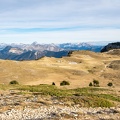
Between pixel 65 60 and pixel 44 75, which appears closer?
pixel 44 75

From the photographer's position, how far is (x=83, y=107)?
1097 inches

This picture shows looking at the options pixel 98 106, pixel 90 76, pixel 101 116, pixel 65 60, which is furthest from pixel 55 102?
pixel 65 60

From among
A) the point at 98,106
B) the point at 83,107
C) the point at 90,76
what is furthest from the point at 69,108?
the point at 90,76

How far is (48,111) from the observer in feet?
82.6

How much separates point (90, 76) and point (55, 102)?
7448cm

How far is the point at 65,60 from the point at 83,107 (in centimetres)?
11786

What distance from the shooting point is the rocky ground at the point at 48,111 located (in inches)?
876

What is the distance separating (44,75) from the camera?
312 feet

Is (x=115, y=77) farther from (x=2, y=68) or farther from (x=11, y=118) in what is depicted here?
(x=11, y=118)

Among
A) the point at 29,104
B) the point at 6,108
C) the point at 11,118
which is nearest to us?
the point at 11,118

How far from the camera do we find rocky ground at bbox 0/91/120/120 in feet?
73.0

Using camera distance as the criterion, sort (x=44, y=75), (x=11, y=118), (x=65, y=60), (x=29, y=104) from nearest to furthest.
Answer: (x=11, y=118), (x=29, y=104), (x=44, y=75), (x=65, y=60)

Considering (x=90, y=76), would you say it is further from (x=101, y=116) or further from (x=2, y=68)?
(x=101, y=116)

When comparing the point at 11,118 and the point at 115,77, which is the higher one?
the point at 11,118
